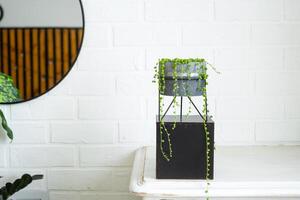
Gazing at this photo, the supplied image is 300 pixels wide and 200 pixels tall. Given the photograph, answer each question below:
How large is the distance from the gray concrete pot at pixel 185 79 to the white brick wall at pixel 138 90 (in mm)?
466

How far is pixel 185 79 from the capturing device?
1.20 metres

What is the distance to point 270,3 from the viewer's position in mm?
1653

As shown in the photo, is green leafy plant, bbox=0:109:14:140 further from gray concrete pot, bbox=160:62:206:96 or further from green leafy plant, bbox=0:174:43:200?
gray concrete pot, bbox=160:62:206:96

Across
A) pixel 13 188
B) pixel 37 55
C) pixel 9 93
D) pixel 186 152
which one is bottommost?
pixel 13 188

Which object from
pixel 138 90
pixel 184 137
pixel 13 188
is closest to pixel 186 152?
pixel 184 137

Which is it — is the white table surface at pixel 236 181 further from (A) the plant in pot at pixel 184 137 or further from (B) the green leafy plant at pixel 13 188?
(B) the green leafy plant at pixel 13 188

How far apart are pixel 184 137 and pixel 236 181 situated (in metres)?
0.20

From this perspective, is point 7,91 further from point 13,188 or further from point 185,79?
→ point 185,79

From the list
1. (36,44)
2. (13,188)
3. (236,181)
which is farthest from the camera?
(36,44)

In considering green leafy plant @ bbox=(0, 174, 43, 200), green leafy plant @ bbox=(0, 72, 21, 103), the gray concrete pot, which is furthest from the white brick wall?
the gray concrete pot

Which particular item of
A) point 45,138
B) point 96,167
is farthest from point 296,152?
point 45,138

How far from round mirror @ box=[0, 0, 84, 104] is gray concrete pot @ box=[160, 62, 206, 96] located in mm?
585

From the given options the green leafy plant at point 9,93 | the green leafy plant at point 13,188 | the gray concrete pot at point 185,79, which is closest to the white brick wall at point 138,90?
the green leafy plant at point 9,93

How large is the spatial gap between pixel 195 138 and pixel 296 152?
577 millimetres
